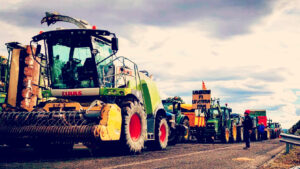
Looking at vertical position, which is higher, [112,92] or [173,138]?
[112,92]

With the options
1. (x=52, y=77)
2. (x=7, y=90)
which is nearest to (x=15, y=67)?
(x=7, y=90)

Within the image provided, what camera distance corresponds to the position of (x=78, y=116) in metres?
8.07

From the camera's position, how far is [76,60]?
9.60m

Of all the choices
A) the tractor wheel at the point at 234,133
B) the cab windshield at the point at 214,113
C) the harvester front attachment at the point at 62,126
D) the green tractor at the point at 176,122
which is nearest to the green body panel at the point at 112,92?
the harvester front attachment at the point at 62,126

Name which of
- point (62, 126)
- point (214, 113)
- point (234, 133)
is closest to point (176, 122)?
point (214, 113)

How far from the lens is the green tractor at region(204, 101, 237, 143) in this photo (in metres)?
18.7

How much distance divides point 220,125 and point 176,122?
11.0ft

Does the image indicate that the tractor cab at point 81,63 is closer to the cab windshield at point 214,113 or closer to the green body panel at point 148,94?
the green body panel at point 148,94

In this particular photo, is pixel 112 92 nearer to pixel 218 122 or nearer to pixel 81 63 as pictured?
pixel 81 63

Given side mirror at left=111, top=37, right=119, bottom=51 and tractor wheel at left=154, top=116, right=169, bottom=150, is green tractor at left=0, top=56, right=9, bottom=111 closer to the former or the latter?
tractor wheel at left=154, top=116, right=169, bottom=150

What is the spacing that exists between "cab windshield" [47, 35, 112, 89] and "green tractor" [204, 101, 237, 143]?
424 inches

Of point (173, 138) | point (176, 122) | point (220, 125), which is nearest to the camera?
point (173, 138)

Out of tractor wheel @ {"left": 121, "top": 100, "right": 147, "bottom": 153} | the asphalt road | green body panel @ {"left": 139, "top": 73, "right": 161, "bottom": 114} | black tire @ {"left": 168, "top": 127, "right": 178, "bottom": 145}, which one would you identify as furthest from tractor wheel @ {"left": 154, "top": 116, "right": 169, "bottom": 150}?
black tire @ {"left": 168, "top": 127, "right": 178, "bottom": 145}

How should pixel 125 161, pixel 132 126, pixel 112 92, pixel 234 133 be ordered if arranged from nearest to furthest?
pixel 125 161 → pixel 112 92 → pixel 132 126 → pixel 234 133
